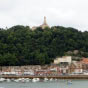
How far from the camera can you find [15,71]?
93562 millimetres

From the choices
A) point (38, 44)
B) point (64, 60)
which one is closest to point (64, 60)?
point (64, 60)

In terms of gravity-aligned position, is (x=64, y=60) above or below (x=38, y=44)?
below

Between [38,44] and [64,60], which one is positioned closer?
[64,60]

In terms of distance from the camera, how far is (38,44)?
106188 millimetres

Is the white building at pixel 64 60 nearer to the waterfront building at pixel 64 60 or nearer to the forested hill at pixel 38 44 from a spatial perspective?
the waterfront building at pixel 64 60

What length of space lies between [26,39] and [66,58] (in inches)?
580

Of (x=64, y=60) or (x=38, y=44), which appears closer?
(x=64, y=60)

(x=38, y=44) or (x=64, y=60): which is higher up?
(x=38, y=44)

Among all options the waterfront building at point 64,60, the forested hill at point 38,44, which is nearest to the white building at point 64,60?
the waterfront building at point 64,60

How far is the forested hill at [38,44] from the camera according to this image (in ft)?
322

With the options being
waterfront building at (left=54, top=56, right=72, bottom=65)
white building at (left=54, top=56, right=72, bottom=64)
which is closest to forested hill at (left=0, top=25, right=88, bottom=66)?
white building at (left=54, top=56, right=72, bottom=64)

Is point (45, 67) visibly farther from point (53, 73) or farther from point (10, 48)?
point (10, 48)

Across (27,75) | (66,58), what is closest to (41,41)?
(66,58)

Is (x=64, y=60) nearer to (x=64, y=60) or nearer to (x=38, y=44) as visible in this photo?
(x=64, y=60)
